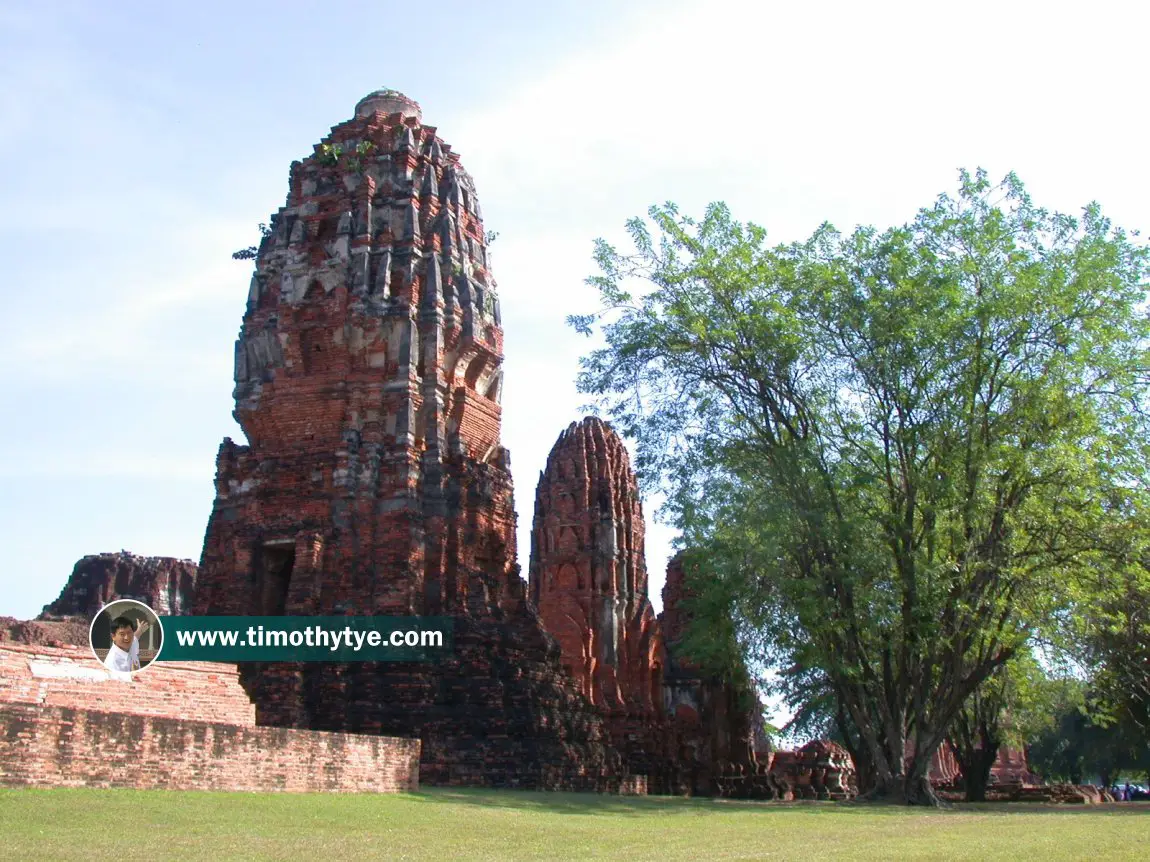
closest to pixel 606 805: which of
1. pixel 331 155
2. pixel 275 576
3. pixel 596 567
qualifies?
pixel 275 576

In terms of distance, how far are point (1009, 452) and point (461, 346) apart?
29.9ft

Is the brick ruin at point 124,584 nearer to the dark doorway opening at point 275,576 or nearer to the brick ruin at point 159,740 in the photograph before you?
the dark doorway opening at point 275,576

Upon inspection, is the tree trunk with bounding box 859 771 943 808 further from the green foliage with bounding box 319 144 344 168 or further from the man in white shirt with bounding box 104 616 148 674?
the green foliage with bounding box 319 144 344 168

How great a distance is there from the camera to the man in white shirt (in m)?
12.1

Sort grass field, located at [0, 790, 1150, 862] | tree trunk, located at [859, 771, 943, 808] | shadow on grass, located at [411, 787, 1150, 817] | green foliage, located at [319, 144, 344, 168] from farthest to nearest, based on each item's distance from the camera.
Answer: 1. green foliage, located at [319, 144, 344, 168]
2. tree trunk, located at [859, 771, 943, 808]
3. shadow on grass, located at [411, 787, 1150, 817]
4. grass field, located at [0, 790, 1150, 862]

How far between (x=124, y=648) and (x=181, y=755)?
8.03 feet

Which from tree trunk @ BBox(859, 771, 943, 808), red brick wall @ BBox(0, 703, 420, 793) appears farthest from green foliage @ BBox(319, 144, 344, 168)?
tree trunk @ BBox(859, 771, 943, 808)

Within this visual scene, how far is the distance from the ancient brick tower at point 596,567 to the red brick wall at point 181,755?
69.6ft

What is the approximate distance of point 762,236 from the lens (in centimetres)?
2005

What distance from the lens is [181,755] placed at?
1052cm

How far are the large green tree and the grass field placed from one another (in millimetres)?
5082

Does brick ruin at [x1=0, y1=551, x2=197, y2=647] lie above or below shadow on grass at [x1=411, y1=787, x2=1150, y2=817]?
above

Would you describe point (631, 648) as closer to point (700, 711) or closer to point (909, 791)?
point (700, 711)

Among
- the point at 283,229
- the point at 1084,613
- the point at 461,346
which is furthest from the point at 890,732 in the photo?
the point at 283,229
